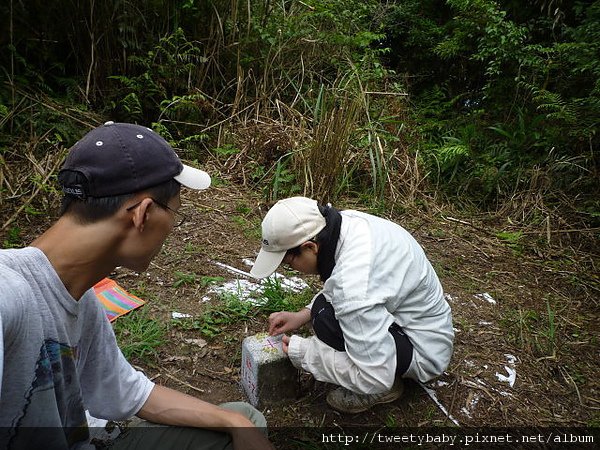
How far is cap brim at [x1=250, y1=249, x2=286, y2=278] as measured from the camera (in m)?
2.12

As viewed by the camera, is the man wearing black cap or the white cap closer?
the man wearing black cap

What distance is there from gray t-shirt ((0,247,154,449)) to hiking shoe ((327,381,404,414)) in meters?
1.29

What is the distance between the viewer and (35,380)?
1084 mm

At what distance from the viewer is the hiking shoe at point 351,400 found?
89.0 inches

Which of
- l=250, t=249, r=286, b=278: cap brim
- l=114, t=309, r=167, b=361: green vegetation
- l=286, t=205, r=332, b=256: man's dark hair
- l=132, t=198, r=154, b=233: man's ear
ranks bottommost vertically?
l=114, t=309, r=167, b=361: green vegetation

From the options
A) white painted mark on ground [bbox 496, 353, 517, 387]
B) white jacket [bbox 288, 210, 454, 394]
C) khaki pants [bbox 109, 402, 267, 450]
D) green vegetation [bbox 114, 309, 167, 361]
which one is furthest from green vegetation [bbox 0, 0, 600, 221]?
khaki pants [bbox 109, 402, 267, 450]

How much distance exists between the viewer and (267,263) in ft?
7.00

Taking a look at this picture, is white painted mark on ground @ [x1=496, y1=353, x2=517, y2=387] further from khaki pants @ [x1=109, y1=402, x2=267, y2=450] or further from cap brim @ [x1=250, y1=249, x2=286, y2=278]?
khaki pants @ [x1=109, y1=402, x2=267, y2=450]

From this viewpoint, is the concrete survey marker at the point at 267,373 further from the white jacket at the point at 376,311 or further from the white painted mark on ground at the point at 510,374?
the white painted mark on ground at the point at 510,374

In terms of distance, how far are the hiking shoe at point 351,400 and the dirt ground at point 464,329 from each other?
0.18 feet

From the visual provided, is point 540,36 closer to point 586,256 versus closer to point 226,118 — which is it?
point 586,256

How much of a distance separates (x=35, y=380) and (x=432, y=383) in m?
2.03

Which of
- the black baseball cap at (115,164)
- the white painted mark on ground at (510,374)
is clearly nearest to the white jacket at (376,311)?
the white painted mark on ground at (510,374)

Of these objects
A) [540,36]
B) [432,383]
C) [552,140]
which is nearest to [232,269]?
[432,383]
